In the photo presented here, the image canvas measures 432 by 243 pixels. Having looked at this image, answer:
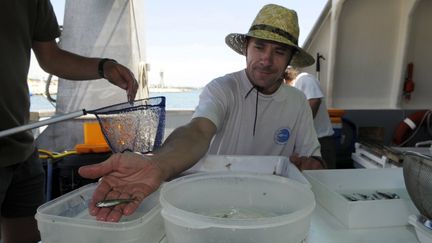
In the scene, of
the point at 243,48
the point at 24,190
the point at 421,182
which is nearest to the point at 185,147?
the point at 421,182

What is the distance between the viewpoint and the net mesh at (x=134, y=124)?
4.34 ft

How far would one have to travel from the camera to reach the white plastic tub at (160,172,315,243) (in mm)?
603

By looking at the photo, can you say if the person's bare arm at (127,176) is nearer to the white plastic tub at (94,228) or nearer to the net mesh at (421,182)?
the white plastic tub at (94,228)

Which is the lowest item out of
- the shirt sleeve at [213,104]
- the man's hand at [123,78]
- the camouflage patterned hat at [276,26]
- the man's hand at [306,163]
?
the man's hand at [306,163]

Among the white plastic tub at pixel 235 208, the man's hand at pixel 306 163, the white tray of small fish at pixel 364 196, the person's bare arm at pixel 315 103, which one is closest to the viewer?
the white plastic tub at pixel 235 208

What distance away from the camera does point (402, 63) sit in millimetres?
4695

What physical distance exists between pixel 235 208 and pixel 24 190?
115cm

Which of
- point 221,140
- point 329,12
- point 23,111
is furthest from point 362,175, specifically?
point 329,12

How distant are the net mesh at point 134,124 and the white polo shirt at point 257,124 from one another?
0.39 m

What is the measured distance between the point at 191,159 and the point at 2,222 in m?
1.03

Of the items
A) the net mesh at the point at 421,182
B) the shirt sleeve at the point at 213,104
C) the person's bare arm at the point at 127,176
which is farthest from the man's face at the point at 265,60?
the net mesh at the point at 421,182

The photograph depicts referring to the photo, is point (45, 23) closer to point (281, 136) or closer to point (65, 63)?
point (65, 63)

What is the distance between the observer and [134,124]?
1400mm

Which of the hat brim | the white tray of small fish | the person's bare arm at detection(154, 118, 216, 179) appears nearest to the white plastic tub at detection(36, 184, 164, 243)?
the person's bare arm at detection(154, 118, 216, 179)
